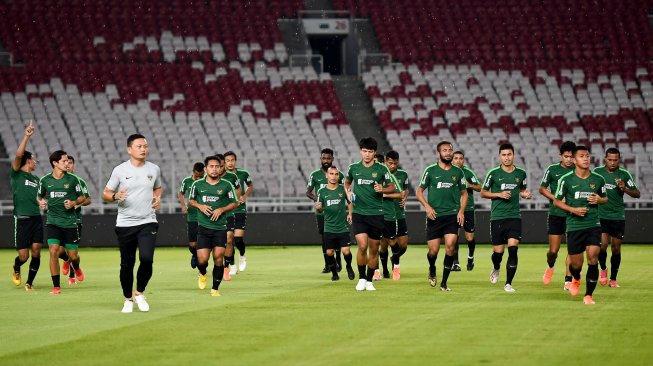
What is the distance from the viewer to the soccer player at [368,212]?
17.3 meters

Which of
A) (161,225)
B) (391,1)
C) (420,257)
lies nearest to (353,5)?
(391,1)

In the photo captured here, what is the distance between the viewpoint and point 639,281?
1914 cm

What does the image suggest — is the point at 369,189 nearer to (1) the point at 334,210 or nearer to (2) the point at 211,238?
(2) the point at 211,238

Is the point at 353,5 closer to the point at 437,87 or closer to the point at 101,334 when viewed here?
the point at 437,87

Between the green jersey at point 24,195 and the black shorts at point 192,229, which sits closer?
the green jersey at point 24,195

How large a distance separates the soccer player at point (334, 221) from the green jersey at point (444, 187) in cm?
275

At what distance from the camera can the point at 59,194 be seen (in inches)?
698

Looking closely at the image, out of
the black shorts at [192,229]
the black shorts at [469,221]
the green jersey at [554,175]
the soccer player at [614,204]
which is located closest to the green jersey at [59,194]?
the black shorts at [192,229]

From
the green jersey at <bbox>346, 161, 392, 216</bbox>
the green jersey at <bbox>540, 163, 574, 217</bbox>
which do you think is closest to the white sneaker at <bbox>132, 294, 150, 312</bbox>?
the green jersey at <bbox>346, 161, 392, 216</bbox>

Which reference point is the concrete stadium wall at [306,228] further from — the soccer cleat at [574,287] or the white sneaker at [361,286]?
the soccer cleat at [574,287]

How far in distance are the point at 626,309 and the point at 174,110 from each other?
29.7 metres

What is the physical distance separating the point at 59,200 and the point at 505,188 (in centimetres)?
685

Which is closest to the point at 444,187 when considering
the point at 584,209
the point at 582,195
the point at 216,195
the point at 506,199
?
the point at 506,199

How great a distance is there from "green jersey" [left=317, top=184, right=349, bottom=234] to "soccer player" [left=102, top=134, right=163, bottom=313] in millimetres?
6221
